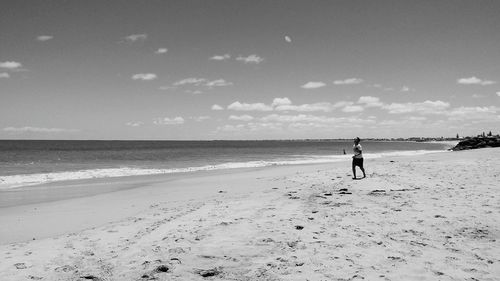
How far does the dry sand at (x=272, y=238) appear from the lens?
225 inches

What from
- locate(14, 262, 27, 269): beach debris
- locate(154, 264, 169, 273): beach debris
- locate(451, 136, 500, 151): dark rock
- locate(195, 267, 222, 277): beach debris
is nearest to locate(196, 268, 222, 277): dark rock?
locate(195, 267, 222, 277): beach debris

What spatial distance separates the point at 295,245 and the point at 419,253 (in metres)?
2.22

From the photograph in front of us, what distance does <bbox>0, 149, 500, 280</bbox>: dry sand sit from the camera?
225 inches

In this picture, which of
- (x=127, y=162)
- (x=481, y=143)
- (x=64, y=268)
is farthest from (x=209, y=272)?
(x=481, y=143)

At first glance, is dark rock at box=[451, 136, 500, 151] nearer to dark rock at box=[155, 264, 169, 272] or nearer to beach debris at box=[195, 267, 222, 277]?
beach debris at box=[195, 267, 222, 277]

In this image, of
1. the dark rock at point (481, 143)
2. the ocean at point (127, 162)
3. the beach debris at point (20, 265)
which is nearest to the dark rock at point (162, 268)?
the beach debris at point (20, 265)

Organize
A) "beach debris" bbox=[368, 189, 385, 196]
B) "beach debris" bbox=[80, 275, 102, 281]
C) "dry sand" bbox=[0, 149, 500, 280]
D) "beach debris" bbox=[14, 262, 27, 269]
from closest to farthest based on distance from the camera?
1. "beach debris" bbox=[80, 275, 102, 281]
2. "dry sand" bbox=[0, 149, 500, 280]
3. "beach debris" bbox=[14, 262, 27, 269]
4. "beach debris" bbox=[368, 189, 385, 196]

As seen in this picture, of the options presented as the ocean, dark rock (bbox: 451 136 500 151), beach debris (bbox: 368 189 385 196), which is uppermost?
dark rock (bbox: 451 136 500 151)

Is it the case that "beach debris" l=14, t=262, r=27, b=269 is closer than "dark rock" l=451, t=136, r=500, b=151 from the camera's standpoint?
Yes

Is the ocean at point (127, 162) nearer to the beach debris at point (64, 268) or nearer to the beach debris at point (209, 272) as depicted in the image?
the beach debris at point (64, 268)

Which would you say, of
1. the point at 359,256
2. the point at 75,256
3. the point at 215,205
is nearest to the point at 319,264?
the point at 359,256

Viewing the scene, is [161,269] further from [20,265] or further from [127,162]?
[127,162]

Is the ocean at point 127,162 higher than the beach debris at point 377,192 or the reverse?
the reverse

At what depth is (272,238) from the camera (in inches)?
287
